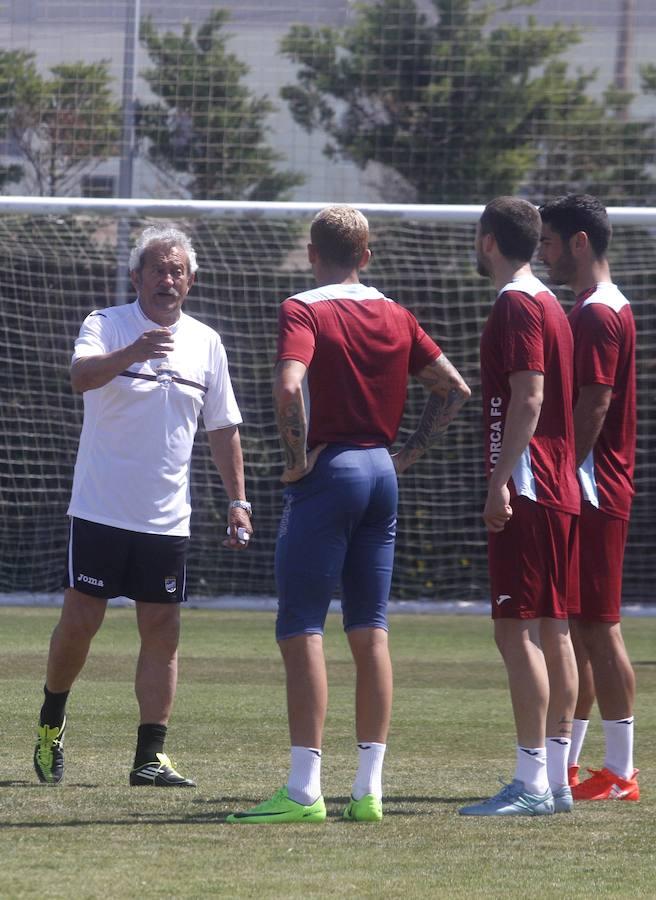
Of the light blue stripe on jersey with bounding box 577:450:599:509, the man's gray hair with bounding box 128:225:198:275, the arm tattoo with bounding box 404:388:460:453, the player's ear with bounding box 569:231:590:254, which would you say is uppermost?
the player's ear with bounding box 569:231:590:254

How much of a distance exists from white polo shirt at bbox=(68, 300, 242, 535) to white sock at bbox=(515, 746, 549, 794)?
151cm

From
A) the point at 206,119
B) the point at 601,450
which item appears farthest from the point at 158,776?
the point at 206,119

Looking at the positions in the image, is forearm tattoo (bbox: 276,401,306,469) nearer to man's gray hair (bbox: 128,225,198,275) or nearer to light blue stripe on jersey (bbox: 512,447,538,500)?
light blue stripe on jersey (bbox: 512,447,538,500)

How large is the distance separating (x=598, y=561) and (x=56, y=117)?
10186mm

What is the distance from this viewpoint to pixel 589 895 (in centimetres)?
Result: 380

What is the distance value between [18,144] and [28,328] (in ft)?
7.04

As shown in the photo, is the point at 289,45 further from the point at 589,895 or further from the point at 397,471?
the point at 589,895

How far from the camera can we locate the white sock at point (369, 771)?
4746mm

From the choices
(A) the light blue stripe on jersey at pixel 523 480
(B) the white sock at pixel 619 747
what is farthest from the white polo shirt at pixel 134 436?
(B) the white sock at pixel 619 747

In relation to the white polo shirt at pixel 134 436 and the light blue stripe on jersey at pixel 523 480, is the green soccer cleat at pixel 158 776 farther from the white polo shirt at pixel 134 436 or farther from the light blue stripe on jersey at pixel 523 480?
the light blue stripe on jersey at pixel 523 480

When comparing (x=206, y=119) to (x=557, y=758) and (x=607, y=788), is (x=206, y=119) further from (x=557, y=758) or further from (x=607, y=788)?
(x=557, y=758)

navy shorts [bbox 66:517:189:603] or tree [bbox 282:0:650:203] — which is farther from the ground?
→ tree [bbox 282:0:650:203]

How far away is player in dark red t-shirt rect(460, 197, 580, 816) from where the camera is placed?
16.0 feet

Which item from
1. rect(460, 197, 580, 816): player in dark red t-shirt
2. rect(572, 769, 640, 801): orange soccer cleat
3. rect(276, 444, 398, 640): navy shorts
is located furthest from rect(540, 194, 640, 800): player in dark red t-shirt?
rect(276, 444, 398, 640): navy shorts
